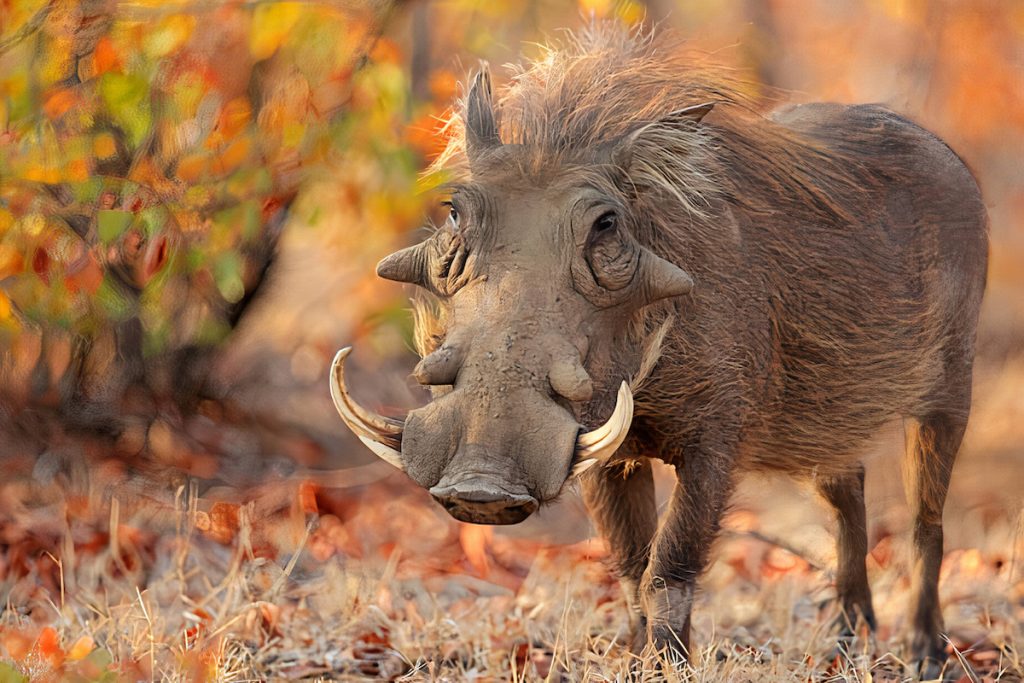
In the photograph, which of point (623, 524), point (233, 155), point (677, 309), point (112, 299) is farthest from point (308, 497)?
point (677, 309)

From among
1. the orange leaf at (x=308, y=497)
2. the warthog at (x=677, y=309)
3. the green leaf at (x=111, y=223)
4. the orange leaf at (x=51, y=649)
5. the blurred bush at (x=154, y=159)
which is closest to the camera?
the warthog at (x=677, y=309)

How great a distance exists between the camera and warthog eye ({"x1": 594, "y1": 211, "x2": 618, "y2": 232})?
324 centimetres

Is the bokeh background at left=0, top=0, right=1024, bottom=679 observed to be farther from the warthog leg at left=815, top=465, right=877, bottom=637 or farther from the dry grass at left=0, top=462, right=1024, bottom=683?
the warthog leg at left=815, top=465, right=877, bottom=637

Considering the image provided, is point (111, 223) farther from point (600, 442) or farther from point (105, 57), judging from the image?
point (600, 442)

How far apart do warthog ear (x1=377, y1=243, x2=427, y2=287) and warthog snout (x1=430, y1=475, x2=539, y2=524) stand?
2.24 ft

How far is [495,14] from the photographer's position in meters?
5.68

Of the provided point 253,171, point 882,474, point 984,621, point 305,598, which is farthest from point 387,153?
point 882,474

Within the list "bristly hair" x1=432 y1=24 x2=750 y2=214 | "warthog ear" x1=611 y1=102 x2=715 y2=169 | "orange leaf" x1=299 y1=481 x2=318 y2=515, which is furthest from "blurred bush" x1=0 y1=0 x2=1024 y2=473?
"warthog ear" x1=611 y1=102 x2=715 y2=169

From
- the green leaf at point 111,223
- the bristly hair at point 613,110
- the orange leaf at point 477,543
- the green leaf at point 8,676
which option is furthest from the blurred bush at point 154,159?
the green leaf at point 8,676

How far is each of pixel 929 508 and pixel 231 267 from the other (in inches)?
96.3

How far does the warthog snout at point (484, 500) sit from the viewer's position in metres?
2.75

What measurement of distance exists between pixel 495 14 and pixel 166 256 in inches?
64.9

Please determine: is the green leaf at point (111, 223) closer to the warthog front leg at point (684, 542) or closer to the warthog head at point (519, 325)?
the warthog head at point (519, 325)

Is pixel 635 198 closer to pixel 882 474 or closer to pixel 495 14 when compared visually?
pixel 495 14
